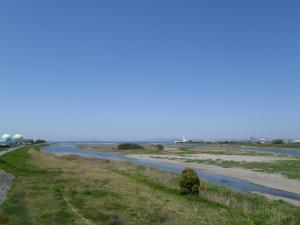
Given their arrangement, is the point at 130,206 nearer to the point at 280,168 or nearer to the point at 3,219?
the point at 3,219

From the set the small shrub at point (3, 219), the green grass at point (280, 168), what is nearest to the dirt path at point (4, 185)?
the small shrub at point (3, 219)

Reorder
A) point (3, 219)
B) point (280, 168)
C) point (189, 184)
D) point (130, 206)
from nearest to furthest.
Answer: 1. point (3, 219)
2. point (130, 206)
3. point (189, 184)
4. point (280, 168)

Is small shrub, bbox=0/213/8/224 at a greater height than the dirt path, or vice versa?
the dirt path

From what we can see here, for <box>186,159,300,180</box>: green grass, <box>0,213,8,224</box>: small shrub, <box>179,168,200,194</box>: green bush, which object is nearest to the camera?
<box>0,213,8,224</box>: small shrub

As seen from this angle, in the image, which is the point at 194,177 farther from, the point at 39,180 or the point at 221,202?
the point at 39,180

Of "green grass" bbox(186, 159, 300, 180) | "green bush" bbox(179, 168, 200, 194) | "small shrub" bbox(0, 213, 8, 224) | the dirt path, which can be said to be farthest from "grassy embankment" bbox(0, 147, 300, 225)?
"green grass" bbox(186, 159, 300, 180)

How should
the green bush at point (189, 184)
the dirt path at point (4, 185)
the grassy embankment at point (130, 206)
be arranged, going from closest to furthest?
the grassy embankment at point (130, 206) → the dirt path at point (4, 185) → the green bush at point (189, 184)

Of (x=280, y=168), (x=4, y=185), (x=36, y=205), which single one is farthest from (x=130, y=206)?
(x=280, y=168)

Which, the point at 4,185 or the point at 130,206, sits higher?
the point at 4,185

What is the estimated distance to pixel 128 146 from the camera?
149500mm

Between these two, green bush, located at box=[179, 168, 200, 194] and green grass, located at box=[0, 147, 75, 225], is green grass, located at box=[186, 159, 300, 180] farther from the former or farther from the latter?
green grass, located at box=[0, 147, 75, 225]

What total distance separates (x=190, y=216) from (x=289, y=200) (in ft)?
42.4

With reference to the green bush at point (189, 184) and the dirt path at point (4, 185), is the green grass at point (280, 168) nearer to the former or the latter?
the green bush at point (189, 184)

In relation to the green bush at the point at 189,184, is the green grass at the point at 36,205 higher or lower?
lower
